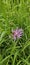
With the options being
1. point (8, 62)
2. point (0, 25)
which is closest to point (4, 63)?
point (8, 62)

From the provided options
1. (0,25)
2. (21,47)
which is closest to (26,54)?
(21,47)

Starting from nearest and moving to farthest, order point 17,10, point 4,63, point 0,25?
point 4,63
point 0,25
point 17,10

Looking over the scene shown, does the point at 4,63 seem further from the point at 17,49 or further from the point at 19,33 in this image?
the point at 19,33

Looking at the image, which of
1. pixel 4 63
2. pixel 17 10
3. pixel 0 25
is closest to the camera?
pixel 4 63

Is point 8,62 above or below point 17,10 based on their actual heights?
below

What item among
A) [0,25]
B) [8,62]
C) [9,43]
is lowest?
[8,62]

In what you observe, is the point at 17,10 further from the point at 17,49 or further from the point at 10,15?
the point at 17,49

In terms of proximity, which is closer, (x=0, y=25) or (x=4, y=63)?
(x=4, y=63)
